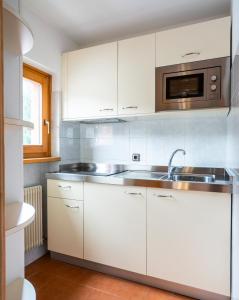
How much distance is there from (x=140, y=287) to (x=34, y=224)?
1075 mm

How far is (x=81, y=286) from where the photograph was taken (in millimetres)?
1683

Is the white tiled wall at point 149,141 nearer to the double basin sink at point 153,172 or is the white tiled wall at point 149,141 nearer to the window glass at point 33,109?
the double basin sink at point 153,172

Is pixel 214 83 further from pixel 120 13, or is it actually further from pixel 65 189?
pixel 65 189

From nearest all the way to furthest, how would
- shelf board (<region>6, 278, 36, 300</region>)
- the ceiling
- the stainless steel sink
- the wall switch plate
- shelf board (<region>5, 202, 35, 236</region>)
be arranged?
shelf board (<region>5, 202, 35, 236</region>) < shelf board (<region>6, 278, 36, 300</region>) < the ceiling < the stainless steel sink < the wall switch plate

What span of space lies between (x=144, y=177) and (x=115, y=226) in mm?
463

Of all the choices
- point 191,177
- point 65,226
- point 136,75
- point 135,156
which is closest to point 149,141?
point 135,156

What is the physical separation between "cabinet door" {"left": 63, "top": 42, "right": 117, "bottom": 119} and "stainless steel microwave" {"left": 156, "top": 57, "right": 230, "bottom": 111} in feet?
1.55

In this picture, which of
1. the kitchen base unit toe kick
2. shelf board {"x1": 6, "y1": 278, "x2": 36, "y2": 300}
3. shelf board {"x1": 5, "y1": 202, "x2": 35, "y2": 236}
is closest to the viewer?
shelf board {"x1": 5, "y1": 202, "x2": 35, "y2": 236}

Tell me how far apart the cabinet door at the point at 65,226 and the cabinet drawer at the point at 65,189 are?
4 cm

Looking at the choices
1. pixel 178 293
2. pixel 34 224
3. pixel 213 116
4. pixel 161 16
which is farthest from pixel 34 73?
pixel 178 293

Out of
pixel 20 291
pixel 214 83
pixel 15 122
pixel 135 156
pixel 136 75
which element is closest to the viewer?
pixel 15 122

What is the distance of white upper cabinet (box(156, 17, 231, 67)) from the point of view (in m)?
1.58

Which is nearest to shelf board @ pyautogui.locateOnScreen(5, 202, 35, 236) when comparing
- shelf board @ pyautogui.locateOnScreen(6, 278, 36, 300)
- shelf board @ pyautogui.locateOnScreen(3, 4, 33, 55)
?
shelf board @ pyautogui.locateOnScreen(6, 278, 36, 300)

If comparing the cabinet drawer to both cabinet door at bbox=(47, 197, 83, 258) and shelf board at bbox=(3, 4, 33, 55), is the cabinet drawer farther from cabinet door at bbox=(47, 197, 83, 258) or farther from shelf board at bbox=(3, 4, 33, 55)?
shelf board at bbox=(3, 4, 33, 55)
